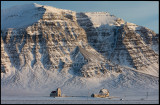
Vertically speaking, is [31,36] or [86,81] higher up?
[31,36]

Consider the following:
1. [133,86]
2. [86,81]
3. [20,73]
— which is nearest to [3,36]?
[20,73]

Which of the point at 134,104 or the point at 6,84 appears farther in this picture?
the point at 6,84

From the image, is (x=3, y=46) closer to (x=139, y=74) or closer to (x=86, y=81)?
(x=86, y=81)

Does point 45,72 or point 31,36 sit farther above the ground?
point 31,36

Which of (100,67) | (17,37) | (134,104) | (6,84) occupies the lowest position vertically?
(134,104)

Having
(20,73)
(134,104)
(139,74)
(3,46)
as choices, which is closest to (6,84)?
(20,73)

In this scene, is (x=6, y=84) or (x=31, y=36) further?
(x=31, y=36)

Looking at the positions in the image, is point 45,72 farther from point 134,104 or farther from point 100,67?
point 134,104

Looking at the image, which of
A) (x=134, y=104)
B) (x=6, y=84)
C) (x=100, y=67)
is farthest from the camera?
(x=100, y=67)

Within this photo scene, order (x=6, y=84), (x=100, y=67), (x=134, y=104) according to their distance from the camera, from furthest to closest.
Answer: (x=100, y=67) → (x=6, y=84) → (x=134, y=104)
